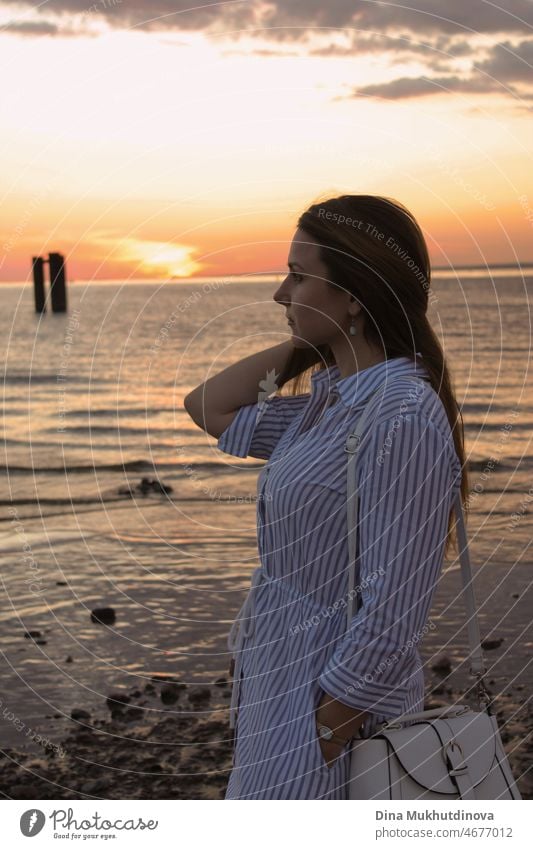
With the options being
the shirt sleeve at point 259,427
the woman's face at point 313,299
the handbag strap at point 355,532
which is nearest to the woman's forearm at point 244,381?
the shirt sleeve at point 259,427

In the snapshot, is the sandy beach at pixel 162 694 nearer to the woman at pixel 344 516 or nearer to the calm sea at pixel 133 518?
the calm sea at pixel 133 518

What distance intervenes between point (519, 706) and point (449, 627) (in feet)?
4.20

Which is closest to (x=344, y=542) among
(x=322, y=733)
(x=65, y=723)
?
(x=322, y=733)

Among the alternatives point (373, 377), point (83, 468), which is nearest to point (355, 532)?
point (373, 377)

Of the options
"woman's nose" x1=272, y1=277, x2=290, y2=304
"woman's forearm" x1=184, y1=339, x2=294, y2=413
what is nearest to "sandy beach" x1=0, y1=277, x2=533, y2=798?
"woman's forearm" x1=184, y1=339, x2=294, y2=413

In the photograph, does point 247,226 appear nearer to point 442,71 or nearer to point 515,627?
point 442,71

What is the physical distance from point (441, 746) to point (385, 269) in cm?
103

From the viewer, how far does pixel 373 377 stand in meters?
2.47

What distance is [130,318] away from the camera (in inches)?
2013

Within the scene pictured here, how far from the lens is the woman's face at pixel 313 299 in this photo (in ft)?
8.32

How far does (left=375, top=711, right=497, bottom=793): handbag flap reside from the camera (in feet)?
7.48
